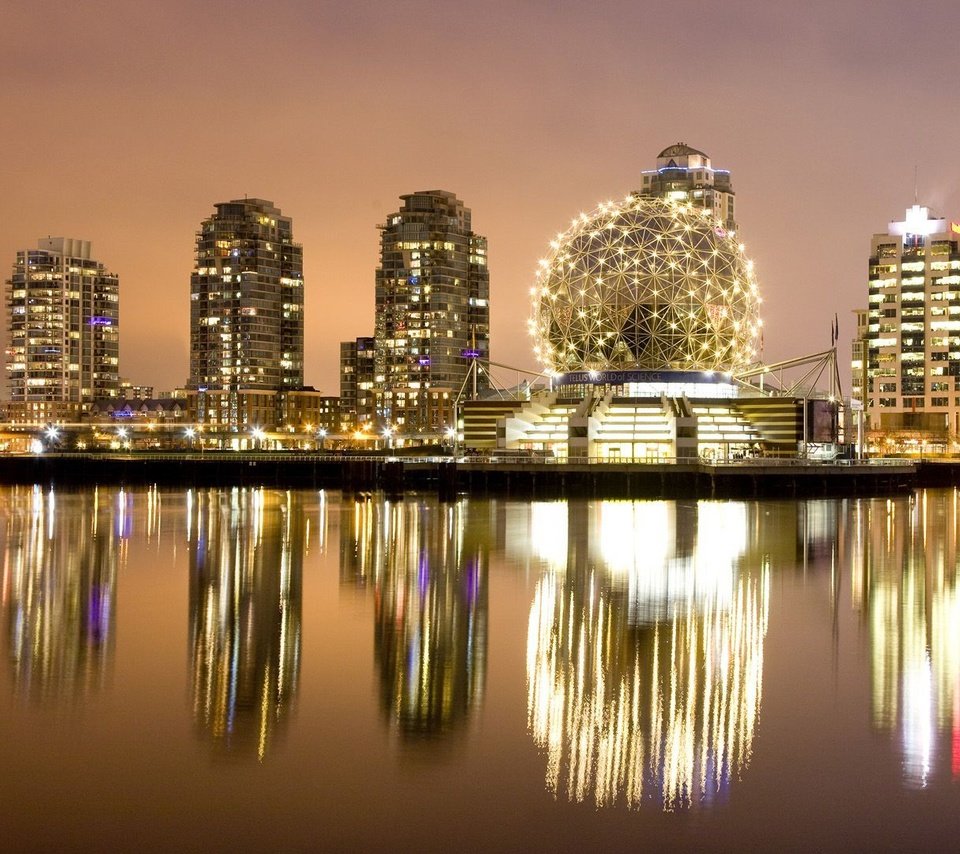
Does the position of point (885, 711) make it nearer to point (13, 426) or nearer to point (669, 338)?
point (669, 338)

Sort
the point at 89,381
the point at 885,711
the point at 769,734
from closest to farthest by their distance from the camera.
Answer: the point at 769,734, the point at 885,711, the point at 89,381

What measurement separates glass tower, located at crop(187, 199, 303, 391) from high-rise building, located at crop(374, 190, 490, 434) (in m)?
17.1

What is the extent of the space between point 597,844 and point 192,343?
557 feet

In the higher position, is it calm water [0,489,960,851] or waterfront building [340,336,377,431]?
waterfront building [340,336,377,431]

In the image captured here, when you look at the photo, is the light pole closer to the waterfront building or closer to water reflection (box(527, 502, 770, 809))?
the waterfront building

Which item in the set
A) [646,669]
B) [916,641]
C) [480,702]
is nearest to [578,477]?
[916,641]

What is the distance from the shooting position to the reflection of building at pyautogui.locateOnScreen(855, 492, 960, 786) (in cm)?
1502

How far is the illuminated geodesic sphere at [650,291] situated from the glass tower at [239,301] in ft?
317

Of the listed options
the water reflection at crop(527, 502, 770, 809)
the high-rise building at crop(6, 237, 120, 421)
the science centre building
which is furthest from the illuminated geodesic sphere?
the high-rise building at crop(6, 237, 120, 421)

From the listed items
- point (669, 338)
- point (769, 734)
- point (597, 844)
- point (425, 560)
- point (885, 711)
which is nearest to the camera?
→ point (597, 844)

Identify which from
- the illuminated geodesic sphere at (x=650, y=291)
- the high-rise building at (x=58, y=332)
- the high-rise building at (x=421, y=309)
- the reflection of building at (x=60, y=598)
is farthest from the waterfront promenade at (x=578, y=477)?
the high-rise building at (x=58, y=332)

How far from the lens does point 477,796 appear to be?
512 inches

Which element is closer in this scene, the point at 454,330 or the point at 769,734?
the point at 769,734

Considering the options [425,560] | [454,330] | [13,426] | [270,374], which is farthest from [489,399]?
[13,426]
